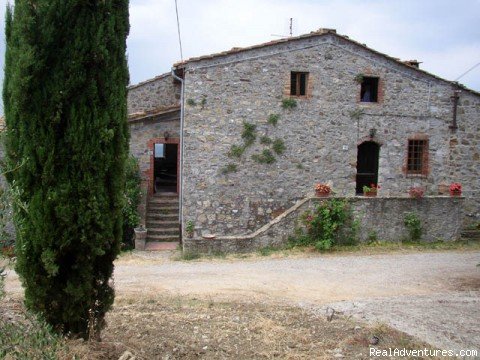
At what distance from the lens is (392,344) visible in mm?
4918

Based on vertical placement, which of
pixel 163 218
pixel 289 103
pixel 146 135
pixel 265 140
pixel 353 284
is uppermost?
pixel 289 103

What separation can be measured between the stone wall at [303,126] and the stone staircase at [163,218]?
110 cm

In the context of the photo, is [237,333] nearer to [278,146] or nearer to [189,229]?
[189,229]

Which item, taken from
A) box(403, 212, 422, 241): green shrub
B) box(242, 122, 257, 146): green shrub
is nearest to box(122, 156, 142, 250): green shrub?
box(242, 122, 257, 146): green shrub

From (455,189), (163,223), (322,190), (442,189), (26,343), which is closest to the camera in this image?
(26,343)

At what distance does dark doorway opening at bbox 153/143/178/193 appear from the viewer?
52.1 ft

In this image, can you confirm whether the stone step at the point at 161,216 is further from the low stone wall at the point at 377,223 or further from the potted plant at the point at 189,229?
the low stone wall at the point at 377,223

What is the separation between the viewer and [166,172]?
18.4m

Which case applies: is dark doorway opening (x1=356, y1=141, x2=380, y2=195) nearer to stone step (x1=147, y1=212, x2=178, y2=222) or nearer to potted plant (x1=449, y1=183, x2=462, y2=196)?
potted plant (x1=449, y1=183, x2=462, y2=196)

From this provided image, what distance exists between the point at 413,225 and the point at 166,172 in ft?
35.2

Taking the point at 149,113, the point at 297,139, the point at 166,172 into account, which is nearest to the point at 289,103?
the point at 297,139

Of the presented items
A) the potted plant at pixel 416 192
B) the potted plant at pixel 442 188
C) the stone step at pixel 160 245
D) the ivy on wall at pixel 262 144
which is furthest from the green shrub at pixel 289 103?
the potted plant at pixel 442 188

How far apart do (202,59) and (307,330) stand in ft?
26.7

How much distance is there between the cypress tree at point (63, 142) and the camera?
3781 mm
